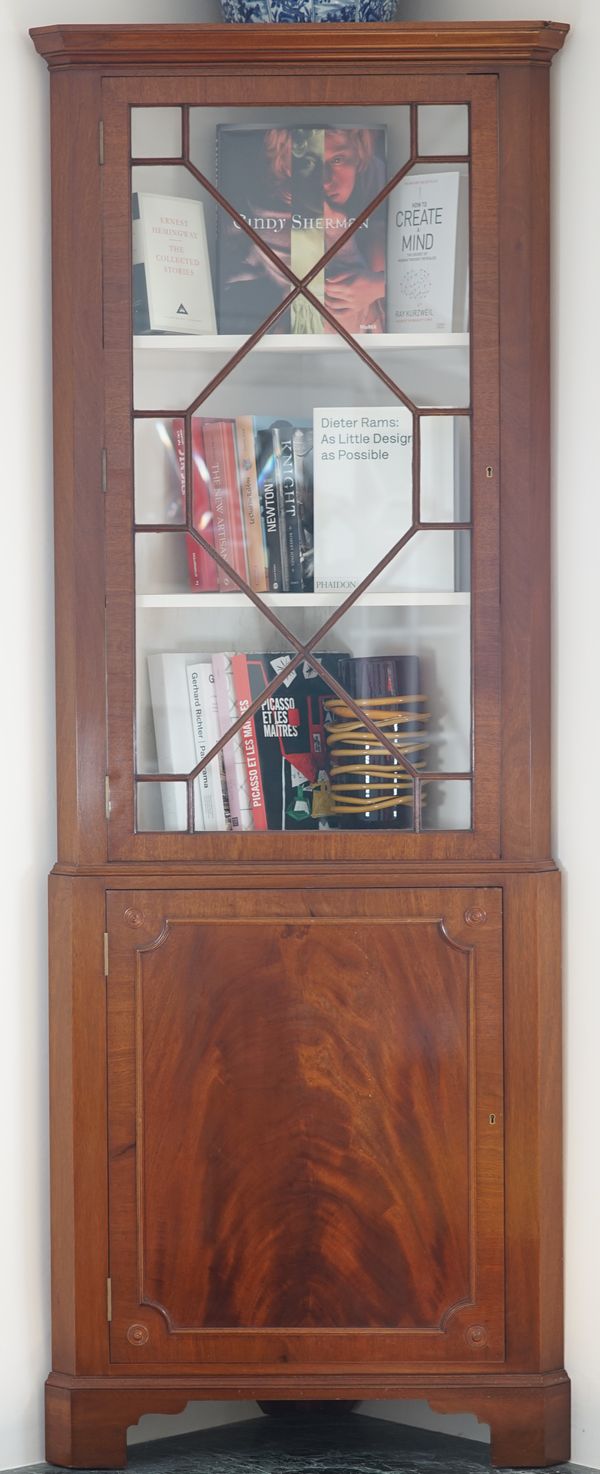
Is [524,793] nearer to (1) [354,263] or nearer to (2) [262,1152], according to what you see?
(2) [262,1152]

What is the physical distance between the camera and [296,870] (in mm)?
2000

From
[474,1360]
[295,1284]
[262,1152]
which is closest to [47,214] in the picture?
[262,1152]

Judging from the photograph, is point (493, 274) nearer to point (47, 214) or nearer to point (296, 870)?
point (47, 214)

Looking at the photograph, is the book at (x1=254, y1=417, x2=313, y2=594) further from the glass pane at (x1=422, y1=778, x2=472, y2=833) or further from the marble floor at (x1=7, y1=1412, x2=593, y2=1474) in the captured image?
the marble floor at (x1=7, y1=1412, x2=593, y2=1474)

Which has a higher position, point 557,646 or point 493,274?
point 493,274

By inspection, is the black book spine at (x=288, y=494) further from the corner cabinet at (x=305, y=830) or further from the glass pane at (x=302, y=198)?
the glass pane at (x=302, y=198)

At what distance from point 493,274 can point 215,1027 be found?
107 centimetres

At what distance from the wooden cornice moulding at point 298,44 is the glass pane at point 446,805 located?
3.14ft

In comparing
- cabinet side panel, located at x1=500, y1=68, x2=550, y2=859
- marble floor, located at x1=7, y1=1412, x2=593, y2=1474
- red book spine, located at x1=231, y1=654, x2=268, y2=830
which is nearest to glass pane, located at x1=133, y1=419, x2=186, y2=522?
red book spine, located at x1=231, y1=654, x2=268, y2=830

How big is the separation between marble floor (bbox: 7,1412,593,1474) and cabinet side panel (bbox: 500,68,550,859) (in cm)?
85

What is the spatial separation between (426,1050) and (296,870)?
299 millimetres

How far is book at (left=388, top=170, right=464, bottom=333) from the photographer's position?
6.51 ft

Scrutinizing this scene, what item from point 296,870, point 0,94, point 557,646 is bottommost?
point 296,870

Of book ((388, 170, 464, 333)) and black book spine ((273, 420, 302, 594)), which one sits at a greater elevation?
book ((388, 170, 464, 333))
